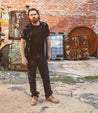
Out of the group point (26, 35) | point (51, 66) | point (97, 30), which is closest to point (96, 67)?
point (51, 66)

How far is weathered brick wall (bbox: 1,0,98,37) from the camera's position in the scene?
7.89 meters

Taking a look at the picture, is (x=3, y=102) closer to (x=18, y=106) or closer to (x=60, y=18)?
(x=18, y=106)

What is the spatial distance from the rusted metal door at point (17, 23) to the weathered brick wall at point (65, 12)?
3.55m

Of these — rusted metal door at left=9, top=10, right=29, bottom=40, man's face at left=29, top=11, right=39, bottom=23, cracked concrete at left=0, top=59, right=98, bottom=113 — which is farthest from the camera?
rusted metal door at left=9, top=10, right=29, bottom=40

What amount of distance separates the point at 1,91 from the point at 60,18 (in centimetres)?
618

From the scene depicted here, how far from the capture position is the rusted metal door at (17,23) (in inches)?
175

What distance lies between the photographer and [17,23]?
4.48 metres

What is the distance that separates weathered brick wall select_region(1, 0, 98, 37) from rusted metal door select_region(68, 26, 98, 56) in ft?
0.98

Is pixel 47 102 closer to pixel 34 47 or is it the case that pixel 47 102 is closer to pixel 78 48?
pixel 34 47

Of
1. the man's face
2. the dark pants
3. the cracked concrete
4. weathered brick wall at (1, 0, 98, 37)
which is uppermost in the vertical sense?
weathered brick wall at (1, 0, 98, 37)

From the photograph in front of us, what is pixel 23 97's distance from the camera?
2.40m

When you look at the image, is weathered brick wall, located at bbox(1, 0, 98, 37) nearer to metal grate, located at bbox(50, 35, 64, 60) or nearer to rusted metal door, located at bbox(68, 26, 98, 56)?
rusted metal door, located at bbox(68, 26, 98, 56)

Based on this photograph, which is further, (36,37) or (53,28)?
(53,28)

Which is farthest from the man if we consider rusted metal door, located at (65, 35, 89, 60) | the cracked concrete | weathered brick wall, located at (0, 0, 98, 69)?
weathered brick wall, located at (0, 0, 98, 69)
